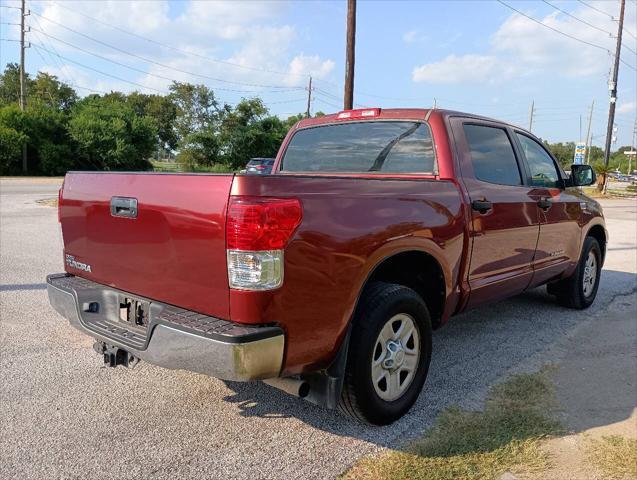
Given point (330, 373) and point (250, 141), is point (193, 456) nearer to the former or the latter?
point (330, 373)

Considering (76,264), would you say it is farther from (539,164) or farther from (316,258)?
(539,164)

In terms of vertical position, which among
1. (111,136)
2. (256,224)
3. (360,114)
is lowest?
(256,224)

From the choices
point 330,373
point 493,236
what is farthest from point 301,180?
point 493,236

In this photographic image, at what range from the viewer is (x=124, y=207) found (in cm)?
302

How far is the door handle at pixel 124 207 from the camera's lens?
2.95 m

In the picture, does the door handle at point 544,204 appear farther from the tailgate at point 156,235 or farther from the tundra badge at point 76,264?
the tundra badge at point 76,264

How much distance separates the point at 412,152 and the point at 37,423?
305 cm

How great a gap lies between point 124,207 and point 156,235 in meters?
0.33

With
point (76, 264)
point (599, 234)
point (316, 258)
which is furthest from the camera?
point (599, 234)

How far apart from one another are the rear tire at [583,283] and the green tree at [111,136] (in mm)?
37176

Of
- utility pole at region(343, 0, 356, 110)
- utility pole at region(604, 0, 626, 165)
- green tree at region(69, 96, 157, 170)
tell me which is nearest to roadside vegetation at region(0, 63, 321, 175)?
green tree at region(69, 96, 157, 170)

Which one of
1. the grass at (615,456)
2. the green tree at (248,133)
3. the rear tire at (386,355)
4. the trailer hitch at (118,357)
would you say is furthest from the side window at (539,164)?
the green tree at (248,133)

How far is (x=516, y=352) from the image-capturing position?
15.3 ft

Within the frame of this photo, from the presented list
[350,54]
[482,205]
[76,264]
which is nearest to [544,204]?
[482,205]
